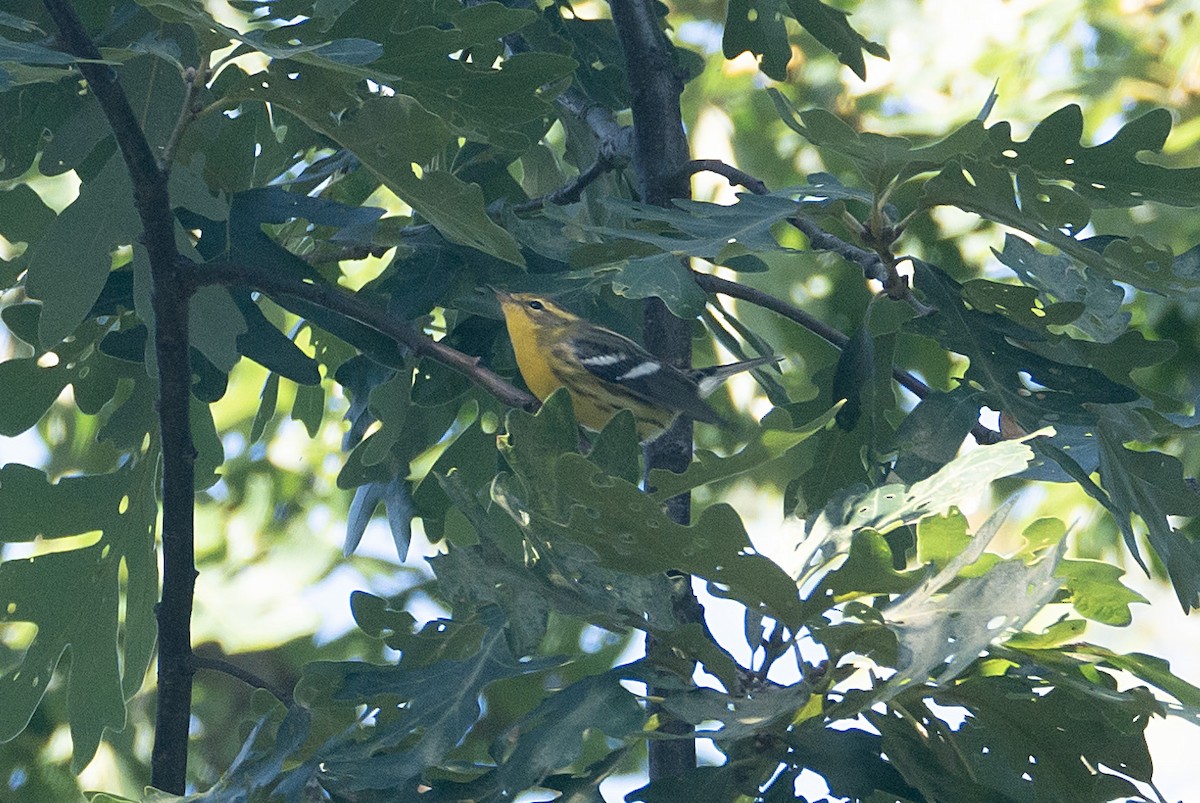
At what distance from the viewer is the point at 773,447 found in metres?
1.37

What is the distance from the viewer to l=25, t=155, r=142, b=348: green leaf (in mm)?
1710

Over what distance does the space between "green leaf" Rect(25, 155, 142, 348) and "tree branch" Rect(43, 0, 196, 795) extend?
201 mm

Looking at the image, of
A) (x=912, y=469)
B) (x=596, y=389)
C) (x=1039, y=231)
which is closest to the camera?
(x=1039, y=231)

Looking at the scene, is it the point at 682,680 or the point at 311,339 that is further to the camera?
the point at 311,339

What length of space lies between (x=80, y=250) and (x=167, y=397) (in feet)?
0.96

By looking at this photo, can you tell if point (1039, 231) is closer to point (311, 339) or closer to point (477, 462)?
point (477, 462)

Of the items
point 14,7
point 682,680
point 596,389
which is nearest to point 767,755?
point 682,680

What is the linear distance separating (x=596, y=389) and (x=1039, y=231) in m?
1.54

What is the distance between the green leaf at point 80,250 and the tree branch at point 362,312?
0.83 ft

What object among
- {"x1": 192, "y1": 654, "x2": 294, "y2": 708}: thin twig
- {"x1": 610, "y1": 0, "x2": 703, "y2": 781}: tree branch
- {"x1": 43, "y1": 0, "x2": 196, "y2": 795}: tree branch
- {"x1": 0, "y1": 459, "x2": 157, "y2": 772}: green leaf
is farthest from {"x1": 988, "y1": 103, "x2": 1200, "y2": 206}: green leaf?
{"x1": 0, "y1": 459, "x2": 157, "y2": 772}: green leaf

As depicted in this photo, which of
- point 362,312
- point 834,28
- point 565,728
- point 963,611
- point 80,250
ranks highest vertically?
point 834,28

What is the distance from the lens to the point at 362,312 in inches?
61.2

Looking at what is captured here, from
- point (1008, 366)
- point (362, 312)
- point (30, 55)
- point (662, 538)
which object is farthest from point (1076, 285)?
point (30, 55)

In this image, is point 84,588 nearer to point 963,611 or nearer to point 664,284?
point 664,284
